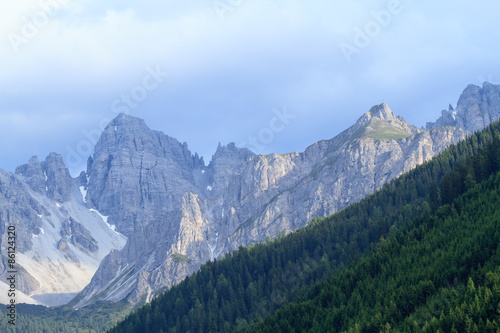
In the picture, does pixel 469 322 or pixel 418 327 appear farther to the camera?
pixel 418 327

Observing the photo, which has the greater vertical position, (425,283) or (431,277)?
(431,277)

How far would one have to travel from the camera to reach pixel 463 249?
131250 millimetres

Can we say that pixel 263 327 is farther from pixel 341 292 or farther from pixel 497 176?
pixel 497 176

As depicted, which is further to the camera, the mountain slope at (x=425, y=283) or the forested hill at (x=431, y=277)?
the forested hill at (x=431, y=277)

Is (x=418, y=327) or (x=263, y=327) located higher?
(x=263, y=327)

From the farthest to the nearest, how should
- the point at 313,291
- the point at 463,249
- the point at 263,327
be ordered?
1. the point at 313,291
2. the point at 263,327
3. the point at 463,249

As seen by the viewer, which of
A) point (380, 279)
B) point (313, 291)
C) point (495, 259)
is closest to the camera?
point (495, 259)

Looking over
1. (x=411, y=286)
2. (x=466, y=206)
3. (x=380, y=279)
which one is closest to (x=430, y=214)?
(x=466, y=206)

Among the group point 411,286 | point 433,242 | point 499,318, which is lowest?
point 499,318

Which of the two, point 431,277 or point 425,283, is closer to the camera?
point 425,283

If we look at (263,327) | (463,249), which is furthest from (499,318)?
(263,327)

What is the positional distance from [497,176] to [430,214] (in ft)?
69.2

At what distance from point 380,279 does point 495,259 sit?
1274 inches

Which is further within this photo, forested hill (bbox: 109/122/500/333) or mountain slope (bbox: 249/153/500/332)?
forested hill (bbox: 109/122/500/333)
